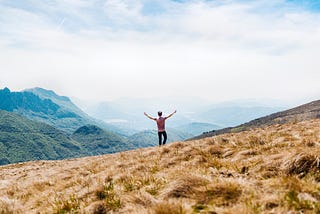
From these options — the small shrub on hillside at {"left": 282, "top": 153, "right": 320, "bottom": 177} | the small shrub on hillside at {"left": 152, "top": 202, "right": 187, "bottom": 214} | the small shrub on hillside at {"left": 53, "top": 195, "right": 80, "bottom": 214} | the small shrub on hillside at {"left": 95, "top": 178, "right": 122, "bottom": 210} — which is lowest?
the small shrub on hillside at {"left": 53, "top": 195, "right": 80, "bottom": 214}

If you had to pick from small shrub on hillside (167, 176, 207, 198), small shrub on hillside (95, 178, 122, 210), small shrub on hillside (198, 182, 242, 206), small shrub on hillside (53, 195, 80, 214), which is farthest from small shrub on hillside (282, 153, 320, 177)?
small shrub on hillside (53, 195, 80, 214)

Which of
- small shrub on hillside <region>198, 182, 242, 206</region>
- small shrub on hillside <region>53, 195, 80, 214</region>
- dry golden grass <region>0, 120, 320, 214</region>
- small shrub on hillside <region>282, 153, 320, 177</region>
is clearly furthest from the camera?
small shrub on hillside <region>53, 195, 80, 214</region>

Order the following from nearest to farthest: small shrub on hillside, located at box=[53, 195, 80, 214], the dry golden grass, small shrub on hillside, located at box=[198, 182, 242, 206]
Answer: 1. the dry golden grass
2. small shrub on hillside, located at box=[198, 182, 242, 206]
3. small shrub on hillside, located at box=[53, 195, 80, 214]

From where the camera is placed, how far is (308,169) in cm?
812

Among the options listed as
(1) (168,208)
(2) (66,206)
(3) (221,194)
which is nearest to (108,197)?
(2) (66,206)

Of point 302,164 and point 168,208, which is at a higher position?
point 302,164

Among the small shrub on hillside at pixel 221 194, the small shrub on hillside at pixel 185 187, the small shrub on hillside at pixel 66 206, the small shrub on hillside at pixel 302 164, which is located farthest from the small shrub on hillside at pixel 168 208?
the small shrub on hillside at pixel 302 164

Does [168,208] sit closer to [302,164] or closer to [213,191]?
[213,191]

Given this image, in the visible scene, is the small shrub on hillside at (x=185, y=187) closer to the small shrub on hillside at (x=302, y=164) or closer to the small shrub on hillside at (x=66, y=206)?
the small shrub on hillside at (x=302, y=164)

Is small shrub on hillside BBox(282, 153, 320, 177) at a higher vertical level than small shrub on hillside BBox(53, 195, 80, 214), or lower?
higher

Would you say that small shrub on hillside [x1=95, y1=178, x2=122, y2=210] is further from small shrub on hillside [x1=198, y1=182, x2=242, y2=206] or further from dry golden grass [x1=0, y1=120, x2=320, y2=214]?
small shrub on hillside [x1=198, y1=182, x2=242, y2=206]

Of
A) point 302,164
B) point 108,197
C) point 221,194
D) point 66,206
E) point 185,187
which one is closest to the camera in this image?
point 221,194

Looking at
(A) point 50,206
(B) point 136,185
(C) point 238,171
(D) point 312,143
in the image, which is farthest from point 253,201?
(D) point 312,143

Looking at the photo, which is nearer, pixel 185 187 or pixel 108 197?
pixel 185 187
